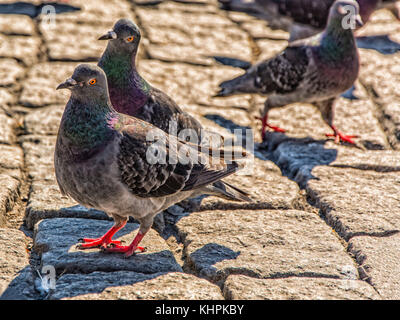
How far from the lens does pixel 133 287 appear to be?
3.25m

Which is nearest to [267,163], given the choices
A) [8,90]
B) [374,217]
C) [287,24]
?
[374,217]

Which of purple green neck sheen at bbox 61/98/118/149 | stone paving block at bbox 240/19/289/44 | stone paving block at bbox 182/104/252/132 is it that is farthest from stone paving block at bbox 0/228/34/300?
stone paving block at bbox 240/19/289/44

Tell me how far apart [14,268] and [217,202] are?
1.54 m

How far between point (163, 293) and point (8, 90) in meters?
3.33

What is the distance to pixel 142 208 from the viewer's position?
3637 millimetres

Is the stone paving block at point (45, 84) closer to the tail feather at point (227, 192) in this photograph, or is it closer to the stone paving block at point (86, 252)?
the stone paving block at point (86, 252)

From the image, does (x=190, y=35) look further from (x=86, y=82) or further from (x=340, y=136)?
(x=86, y=82)

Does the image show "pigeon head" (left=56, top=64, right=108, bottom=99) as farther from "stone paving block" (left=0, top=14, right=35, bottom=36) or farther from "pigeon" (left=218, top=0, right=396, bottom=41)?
"pigeon" (left=218, top=0, right=396, bottom=41)

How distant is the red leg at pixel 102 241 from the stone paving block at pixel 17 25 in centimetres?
397

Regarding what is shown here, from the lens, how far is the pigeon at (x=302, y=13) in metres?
7.24

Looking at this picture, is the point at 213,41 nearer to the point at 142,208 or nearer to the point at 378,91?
the point at 378,91

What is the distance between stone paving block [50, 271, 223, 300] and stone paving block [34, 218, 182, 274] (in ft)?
0.30

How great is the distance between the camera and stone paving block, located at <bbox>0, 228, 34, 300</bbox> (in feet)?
10.5

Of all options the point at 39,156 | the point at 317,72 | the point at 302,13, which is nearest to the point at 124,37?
the point at 39,156
